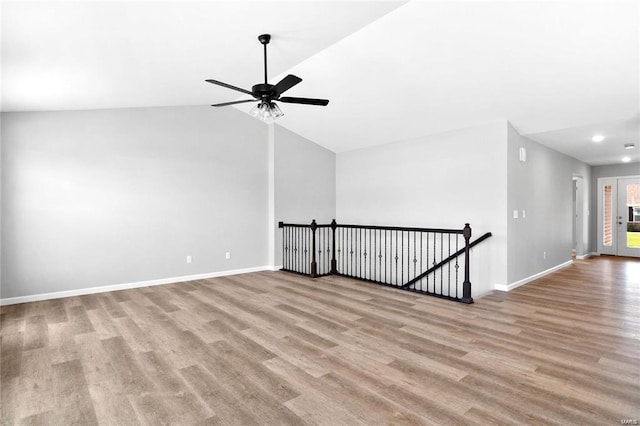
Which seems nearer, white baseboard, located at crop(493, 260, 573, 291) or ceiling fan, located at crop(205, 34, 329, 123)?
ceiling fan, located at crop(205, 34, 329, 123)

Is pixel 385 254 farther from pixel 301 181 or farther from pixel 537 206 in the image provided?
pixel 537 206

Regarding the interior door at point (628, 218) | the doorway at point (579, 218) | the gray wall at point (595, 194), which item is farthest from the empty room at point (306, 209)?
the gray wall at point (595, 194)

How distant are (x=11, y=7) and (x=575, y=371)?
4828 mm

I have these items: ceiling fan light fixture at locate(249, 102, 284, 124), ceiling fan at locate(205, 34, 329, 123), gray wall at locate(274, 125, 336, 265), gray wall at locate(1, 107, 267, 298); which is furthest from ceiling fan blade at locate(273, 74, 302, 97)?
gray wall at locate(274, 125, 336, 265)

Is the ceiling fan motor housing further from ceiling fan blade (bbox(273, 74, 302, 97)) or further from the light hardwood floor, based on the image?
the light hardwood floor

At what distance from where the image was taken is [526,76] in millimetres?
4012

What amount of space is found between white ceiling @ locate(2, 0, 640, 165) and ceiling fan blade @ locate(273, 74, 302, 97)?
59cm

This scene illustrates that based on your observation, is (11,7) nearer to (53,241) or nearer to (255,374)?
(255,374)

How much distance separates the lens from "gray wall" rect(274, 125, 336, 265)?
699cm

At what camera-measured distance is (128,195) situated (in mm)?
5449

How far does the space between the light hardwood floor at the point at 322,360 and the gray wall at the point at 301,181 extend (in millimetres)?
2627

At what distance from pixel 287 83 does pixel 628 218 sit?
1051cm

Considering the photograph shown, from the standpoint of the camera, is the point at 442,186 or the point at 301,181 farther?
the point at 301,181

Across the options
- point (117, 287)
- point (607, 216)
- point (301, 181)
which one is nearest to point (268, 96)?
point (301, 181)
